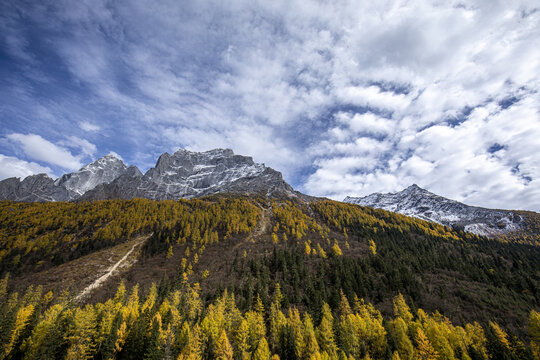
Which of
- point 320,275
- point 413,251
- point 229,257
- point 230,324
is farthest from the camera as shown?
point 413,251

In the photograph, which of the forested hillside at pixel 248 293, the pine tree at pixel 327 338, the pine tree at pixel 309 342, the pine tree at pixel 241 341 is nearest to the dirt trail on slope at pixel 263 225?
the forested hillside at pixel 248 293

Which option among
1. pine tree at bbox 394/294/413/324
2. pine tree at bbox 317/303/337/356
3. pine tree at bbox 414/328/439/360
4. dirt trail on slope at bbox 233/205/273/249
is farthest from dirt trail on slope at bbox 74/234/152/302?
pine tree at bbox 394/294/413/324

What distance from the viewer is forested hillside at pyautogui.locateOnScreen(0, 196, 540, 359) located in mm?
46875

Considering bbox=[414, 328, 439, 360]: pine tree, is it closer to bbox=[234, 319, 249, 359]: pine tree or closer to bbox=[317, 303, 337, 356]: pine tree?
bbox=[317, 303, 337, 356]: pine tree

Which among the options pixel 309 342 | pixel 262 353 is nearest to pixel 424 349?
pixel 309 342

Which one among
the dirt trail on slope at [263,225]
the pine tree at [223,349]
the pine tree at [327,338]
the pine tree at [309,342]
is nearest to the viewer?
the pine tree at [223,349]

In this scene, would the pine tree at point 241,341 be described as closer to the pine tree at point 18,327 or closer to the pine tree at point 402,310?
the pine tree at point 18,327

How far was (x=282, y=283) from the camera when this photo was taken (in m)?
80.1

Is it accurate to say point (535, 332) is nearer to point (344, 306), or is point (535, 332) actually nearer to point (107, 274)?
point (344, 306)

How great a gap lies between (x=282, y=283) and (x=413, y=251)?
91.9 m

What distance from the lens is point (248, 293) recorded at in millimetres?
72250

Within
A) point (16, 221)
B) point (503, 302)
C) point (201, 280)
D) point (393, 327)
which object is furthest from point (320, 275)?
point (16, 221)

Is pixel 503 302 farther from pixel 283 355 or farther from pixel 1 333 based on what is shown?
pixel 1 333

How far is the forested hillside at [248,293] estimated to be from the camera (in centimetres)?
4688
